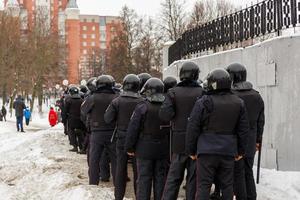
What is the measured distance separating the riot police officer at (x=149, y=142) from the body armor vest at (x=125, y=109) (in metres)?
0.65

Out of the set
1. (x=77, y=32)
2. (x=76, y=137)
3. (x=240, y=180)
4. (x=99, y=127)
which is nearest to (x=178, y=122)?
(x=240, y=180)

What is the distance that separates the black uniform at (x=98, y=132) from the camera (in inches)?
358

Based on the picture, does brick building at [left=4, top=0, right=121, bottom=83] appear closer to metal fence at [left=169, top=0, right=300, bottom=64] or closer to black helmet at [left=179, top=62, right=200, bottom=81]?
metal fence at [left=169, top=0, right=300, bottom=64]

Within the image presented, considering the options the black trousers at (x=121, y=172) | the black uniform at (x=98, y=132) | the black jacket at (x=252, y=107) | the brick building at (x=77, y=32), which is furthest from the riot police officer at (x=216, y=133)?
the brick building at (x=77, y=32)

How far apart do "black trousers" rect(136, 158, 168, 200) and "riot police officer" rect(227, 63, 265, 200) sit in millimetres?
1031

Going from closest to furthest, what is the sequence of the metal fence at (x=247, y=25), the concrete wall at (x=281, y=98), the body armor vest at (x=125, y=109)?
the body armor vest at (x=125, y=109) → the concrete wall at (x=281, y=98) → the metal fence at (x=247, y=25)

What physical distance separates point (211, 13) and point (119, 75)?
10405 millimetres

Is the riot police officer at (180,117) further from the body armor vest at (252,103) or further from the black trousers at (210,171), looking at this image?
the body armor vest at (252,103)

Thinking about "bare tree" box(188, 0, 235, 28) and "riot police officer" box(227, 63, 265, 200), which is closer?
"riot police officer" box(227, 63, 265, 200)

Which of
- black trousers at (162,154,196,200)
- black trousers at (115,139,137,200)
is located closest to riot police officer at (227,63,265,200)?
black trousers at (162,154,196,200)

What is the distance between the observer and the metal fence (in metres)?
10.2

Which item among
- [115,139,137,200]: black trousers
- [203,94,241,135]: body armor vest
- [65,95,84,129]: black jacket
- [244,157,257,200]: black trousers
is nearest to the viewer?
[203,94,241,135]: body armor vest

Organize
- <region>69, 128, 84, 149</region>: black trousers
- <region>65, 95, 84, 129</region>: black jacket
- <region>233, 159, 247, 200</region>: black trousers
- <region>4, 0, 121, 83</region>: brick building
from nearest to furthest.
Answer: <region>233, 159, 247, 200</region>: black trousers
<region>65, 95, 84, 129</region>: black jacket
<region>69, 128, 84, 149</region>: black trousers
<region>4, 0, 121, 83</region>: brick building

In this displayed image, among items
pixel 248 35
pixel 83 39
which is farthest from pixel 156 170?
pixel 83 39
